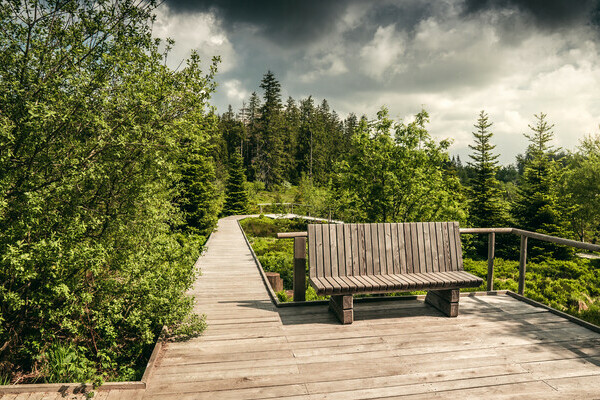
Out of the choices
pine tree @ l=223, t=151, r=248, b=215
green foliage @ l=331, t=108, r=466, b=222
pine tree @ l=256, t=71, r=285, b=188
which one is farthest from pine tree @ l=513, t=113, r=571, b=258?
pine tree @ l=256, t=71, r=285, b=188

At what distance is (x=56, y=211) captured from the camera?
10.2ft

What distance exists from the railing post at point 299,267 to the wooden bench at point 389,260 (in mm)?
447

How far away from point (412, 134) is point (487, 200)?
629 inches

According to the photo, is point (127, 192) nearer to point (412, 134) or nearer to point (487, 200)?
point (412, 134)

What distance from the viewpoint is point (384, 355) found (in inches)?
135

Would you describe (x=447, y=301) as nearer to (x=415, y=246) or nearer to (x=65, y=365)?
(x=415, y=246)

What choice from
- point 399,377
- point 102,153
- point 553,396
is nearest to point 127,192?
point 102,153

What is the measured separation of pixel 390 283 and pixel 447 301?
1005 mm

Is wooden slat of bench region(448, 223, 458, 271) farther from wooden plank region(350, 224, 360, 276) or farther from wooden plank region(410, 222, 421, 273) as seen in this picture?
wooden plank region(350, 224, 360, 276)

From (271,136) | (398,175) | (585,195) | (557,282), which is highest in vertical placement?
(271,136)

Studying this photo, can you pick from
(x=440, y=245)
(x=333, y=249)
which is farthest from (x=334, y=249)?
(x=440, y=245)

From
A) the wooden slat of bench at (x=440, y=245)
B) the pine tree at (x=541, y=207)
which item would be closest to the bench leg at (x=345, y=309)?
the wooden slat of bench at (x=440, y=245)

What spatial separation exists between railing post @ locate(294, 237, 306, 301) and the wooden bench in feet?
1.47

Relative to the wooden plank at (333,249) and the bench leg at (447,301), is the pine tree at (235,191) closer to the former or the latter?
the wooden plank at (333,249)
